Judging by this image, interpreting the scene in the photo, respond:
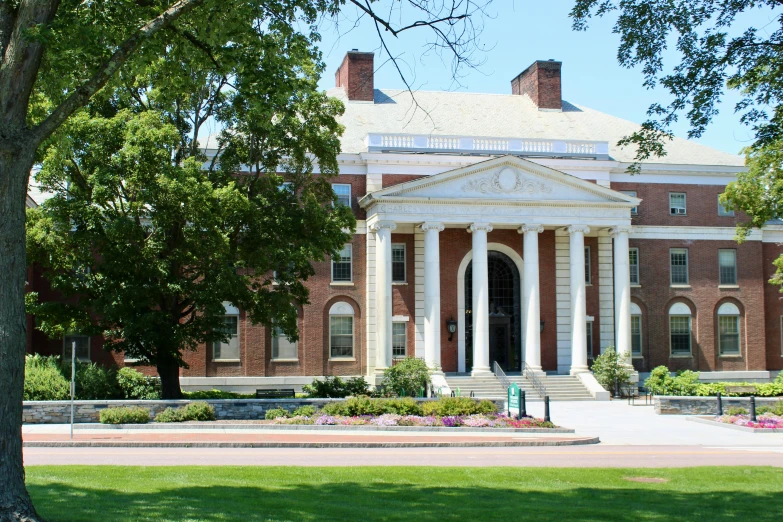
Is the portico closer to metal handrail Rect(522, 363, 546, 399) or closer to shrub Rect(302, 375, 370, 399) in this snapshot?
metal handrail Rect(522, 363, 546, 399)

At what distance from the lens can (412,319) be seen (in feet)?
138

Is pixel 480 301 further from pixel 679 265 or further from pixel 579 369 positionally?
pixel 679 265

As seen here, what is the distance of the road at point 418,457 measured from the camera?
59.2 ft

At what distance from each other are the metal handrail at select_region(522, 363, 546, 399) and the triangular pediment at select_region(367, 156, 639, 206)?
7852 mm

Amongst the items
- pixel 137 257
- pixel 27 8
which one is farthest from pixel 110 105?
pixel 27 8

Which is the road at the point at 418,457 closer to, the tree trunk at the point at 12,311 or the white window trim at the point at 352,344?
the tree trunk at the point at 12,311

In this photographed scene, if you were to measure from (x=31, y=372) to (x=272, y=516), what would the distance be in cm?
2065

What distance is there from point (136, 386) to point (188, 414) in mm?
7065

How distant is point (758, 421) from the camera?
90.6 ft

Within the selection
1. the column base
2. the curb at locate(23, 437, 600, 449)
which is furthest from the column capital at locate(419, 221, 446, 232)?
the curb at locate(23, 437, 600, 449)

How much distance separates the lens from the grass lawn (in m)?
11.3

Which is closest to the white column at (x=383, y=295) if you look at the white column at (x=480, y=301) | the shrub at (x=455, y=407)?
the white column at (x=480, y=301)

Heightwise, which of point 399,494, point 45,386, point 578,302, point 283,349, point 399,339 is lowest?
point 399,494

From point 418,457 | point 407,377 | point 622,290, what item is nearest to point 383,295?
point 407,377
